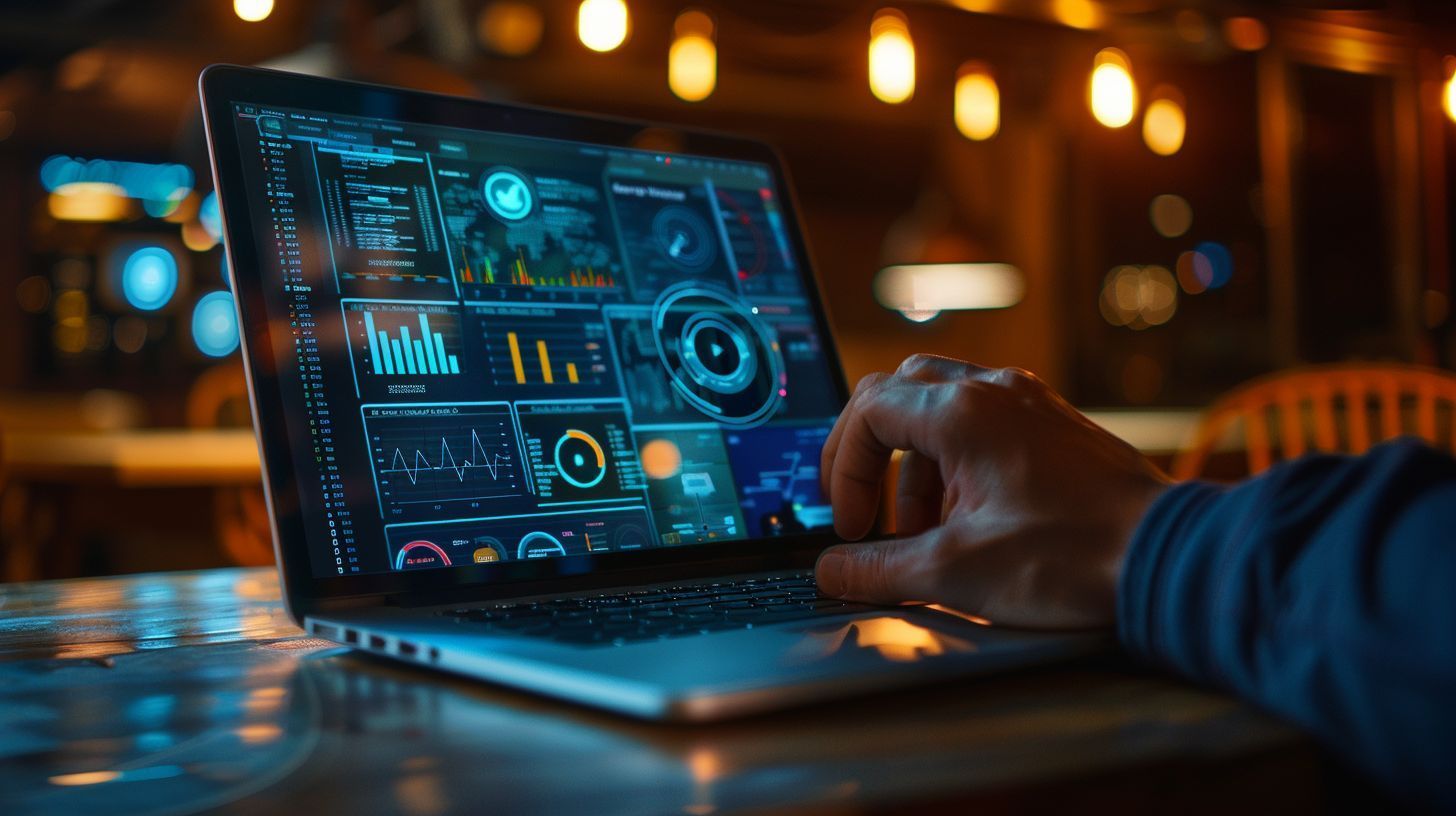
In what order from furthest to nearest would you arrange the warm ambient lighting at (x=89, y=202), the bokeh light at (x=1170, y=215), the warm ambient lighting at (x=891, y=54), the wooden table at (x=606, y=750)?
the bokeh light at (x=1170, y=215), the warm ambient lighting at (x=89, y=202), the warm ambient lighting at (x=891, y=54), the wooden table at (x=606, y=750)

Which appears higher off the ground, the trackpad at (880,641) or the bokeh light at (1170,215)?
the bokeh light at (1170,215)

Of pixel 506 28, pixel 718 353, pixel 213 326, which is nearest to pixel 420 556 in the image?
pixel 718 353

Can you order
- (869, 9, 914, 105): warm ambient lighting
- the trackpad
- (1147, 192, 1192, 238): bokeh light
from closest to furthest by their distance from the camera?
the trackpad < (869, 9, 914, 105): warm ambient lighting < (1147, 192, 1192, 238): bokeh light

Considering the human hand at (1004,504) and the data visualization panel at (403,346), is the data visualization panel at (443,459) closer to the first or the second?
the data visualization panel at (403,346)

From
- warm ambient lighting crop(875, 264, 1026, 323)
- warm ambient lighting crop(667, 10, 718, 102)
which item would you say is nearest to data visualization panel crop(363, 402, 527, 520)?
warm ambient lighting crop(667, 10, 718, 102)

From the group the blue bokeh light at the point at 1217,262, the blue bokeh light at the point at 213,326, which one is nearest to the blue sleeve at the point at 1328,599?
the blue bokeh light at the point at 213,326

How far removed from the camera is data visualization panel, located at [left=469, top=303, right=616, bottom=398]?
0.69 metres

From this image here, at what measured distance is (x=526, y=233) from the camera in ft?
2.38

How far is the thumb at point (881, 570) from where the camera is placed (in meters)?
0.54

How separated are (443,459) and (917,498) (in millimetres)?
251

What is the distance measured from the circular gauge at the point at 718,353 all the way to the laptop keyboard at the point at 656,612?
5.7 inches

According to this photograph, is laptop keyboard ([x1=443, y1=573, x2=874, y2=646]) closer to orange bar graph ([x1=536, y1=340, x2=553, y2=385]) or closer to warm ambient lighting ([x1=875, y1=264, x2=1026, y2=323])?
orange bar graph ([x1=536, y1=340, x2=553, y2=385])

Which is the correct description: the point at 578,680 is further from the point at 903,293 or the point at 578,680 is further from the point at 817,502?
the point at 903,293

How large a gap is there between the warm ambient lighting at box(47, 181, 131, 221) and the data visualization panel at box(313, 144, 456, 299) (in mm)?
4660
